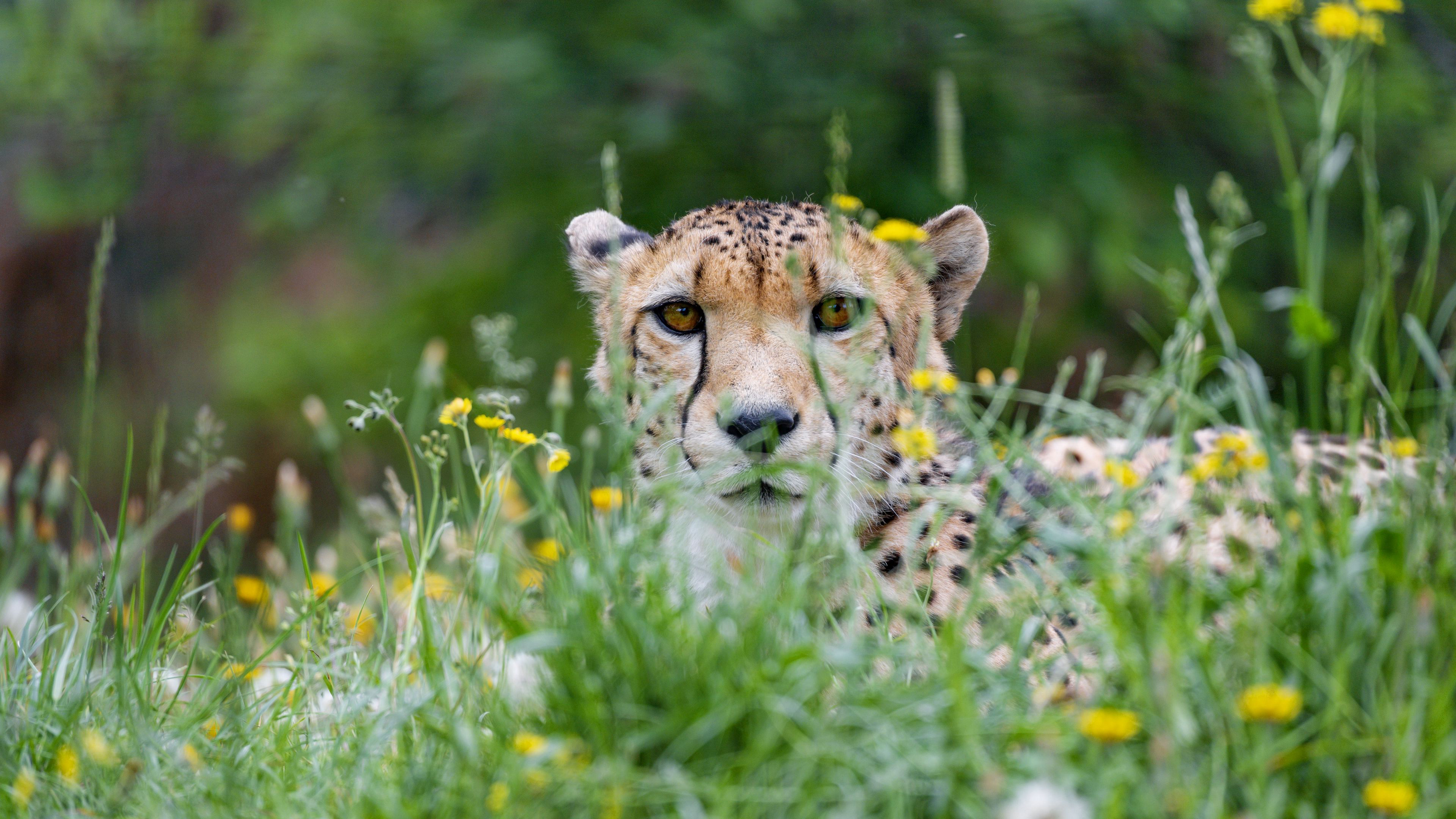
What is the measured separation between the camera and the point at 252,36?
5.62 meters

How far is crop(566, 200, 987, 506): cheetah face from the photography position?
8.06ft

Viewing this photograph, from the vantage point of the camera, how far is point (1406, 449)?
2.01 meters

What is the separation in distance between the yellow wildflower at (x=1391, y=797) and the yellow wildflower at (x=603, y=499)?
1.17 m

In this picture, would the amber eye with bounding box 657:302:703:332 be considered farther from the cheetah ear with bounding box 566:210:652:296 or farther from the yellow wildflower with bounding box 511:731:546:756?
the yellow wildflower with bounding box 511:731:546:756

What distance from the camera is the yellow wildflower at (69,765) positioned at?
6.00ft

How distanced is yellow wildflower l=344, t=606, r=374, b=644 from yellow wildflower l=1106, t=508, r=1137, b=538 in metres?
1.17

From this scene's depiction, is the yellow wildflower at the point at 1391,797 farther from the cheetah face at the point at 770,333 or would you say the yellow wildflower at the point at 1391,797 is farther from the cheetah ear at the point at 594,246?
the cheetah ear at the point at 594,246

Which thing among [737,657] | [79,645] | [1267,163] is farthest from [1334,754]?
[1267,163]

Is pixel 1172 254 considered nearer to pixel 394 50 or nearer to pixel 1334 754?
pixel 394 50

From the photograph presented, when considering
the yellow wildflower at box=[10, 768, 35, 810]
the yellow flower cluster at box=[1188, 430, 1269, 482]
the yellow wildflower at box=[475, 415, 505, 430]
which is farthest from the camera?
the yellow wildflower at box=[475, 415, 505, 430]

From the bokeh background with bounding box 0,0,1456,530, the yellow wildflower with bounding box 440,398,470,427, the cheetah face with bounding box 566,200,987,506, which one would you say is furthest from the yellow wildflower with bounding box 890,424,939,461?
the bokeh background with bounding box 0,0,1456,530

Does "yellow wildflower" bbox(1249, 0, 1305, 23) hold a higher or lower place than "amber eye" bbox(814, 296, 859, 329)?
higher

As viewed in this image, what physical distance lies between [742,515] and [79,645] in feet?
4.06

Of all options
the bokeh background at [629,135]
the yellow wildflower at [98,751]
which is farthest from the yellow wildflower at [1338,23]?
the bokeh background at [629,135]
